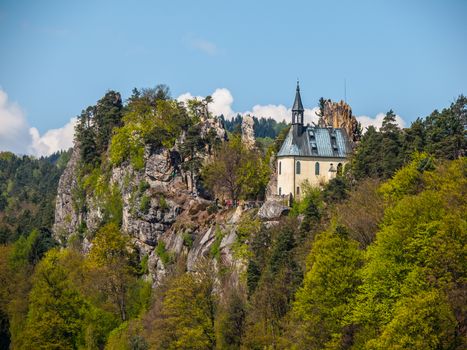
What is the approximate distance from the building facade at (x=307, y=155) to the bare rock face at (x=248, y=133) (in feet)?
31.6

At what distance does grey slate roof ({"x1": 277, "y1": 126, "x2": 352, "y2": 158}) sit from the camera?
84.5 meters

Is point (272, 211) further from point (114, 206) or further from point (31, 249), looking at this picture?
point (31, 249)

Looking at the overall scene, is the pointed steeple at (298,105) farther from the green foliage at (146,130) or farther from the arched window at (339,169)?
the green foliage at (146,130)

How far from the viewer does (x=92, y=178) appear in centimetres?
10412

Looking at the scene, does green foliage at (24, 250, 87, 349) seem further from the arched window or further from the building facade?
the arched window

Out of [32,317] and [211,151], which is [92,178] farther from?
[32,317]

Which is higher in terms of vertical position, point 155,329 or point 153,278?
point 153,278

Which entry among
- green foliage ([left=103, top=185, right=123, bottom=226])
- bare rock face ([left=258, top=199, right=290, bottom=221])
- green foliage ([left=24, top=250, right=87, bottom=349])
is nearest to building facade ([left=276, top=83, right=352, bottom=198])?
bare rock face ([left=258, top=199, right=290, bottom=221])

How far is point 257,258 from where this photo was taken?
69438 millimetres

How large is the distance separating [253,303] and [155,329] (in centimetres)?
809

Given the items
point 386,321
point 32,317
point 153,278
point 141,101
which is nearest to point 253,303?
point 386,321

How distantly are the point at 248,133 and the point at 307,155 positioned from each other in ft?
48.3

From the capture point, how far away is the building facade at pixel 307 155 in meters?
83.3

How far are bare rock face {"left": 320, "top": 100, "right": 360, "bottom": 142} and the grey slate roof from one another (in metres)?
2.05
